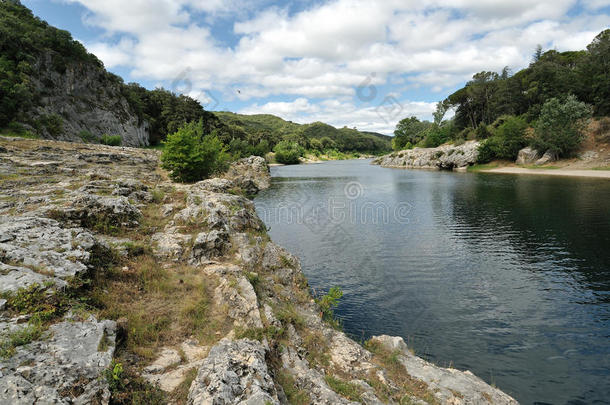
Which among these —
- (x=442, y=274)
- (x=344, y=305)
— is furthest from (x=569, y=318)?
(x=344, y=305)

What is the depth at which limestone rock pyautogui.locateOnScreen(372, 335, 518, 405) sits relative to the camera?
8852 millimetres

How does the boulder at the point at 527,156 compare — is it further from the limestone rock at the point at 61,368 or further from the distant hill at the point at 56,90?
the limestone rock at the point at 61,368

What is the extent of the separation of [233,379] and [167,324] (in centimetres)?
373

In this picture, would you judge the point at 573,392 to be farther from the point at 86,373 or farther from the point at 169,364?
the point at 86,373

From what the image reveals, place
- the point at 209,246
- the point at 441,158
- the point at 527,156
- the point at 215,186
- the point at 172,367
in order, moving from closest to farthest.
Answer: the point at 172,367, the point at 209,246, the point at 215,186, the point at 527,156, the point at 441,158

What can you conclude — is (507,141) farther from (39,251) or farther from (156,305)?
(39,251)

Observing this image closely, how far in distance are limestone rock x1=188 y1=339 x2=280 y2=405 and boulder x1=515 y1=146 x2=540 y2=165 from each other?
107587 mm

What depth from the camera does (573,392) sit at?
35.0ft

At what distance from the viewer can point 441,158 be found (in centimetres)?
11512

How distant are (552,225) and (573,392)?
2608 centimetres

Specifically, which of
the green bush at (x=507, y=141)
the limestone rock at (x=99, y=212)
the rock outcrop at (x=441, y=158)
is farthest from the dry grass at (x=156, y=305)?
the rock outcrop at (x=441, y=158)

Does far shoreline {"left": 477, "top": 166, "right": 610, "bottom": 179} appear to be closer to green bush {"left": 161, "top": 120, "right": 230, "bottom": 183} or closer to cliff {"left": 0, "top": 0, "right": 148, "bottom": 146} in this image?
green bush {"left": 161, "top": 120, "right": 230, "bottom": 183}

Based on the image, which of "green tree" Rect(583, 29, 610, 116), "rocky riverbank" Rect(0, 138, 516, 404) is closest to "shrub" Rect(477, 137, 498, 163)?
"green tree" Rect(583, 29, 610, 116)

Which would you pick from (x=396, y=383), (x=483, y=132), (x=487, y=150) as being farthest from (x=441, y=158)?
(x=396, y=383)
